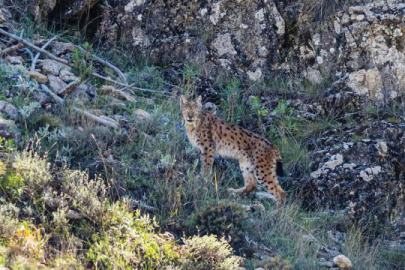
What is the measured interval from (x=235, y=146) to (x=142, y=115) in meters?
1.42

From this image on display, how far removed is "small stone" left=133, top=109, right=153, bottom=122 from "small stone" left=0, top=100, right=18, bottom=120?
1763mm

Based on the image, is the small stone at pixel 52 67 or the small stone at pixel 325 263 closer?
the small stone at pixel 325 263

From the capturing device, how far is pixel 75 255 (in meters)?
6.55

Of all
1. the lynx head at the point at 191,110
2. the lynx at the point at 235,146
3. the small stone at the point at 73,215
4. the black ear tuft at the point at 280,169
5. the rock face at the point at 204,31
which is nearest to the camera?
the small stone at the point at 73,215

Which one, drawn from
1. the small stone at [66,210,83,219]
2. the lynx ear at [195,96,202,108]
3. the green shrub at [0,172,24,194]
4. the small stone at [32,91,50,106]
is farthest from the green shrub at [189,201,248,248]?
the small stone at [32,91,50,106]

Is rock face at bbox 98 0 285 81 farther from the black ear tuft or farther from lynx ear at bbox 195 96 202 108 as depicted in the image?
the black ear tuft

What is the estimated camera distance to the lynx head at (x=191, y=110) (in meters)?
10.4

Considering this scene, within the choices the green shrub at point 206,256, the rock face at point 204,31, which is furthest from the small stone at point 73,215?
the rock face at point 204,31

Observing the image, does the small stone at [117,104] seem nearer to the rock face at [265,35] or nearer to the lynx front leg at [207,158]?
the lynx front leg at [207,158]

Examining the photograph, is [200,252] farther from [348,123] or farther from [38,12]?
[38,12]

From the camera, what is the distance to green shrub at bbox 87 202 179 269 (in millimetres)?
6598

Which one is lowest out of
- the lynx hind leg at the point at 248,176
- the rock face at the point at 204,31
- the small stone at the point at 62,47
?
the lynx hind leg at the point at 248,176

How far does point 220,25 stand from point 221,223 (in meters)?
4.89

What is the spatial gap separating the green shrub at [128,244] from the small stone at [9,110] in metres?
2.44
